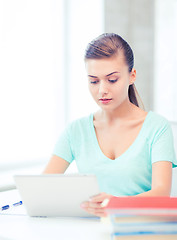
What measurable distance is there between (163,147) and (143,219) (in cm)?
49

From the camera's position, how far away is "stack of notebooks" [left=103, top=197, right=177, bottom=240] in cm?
81

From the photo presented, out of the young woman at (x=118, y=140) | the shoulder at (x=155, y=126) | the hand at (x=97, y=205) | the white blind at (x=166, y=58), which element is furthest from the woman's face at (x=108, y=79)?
the white blind at (x=166, y=58)

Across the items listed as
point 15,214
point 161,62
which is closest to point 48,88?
point 161,62

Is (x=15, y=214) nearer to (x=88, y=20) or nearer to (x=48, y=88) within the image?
(x=48, y=88)

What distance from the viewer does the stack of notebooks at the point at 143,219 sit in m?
0.81

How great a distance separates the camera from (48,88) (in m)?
2.45

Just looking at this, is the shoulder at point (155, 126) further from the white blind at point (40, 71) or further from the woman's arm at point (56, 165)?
the white blind at point (40, 71)

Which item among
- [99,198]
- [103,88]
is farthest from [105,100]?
[99,198]

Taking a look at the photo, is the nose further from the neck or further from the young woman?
the neck

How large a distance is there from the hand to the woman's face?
1.38 feet

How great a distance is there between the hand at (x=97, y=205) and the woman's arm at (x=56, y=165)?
43cm

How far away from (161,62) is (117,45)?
4.01 feet

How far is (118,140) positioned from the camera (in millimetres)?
1377

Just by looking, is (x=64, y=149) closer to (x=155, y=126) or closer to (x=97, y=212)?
(x=155, y=126)
